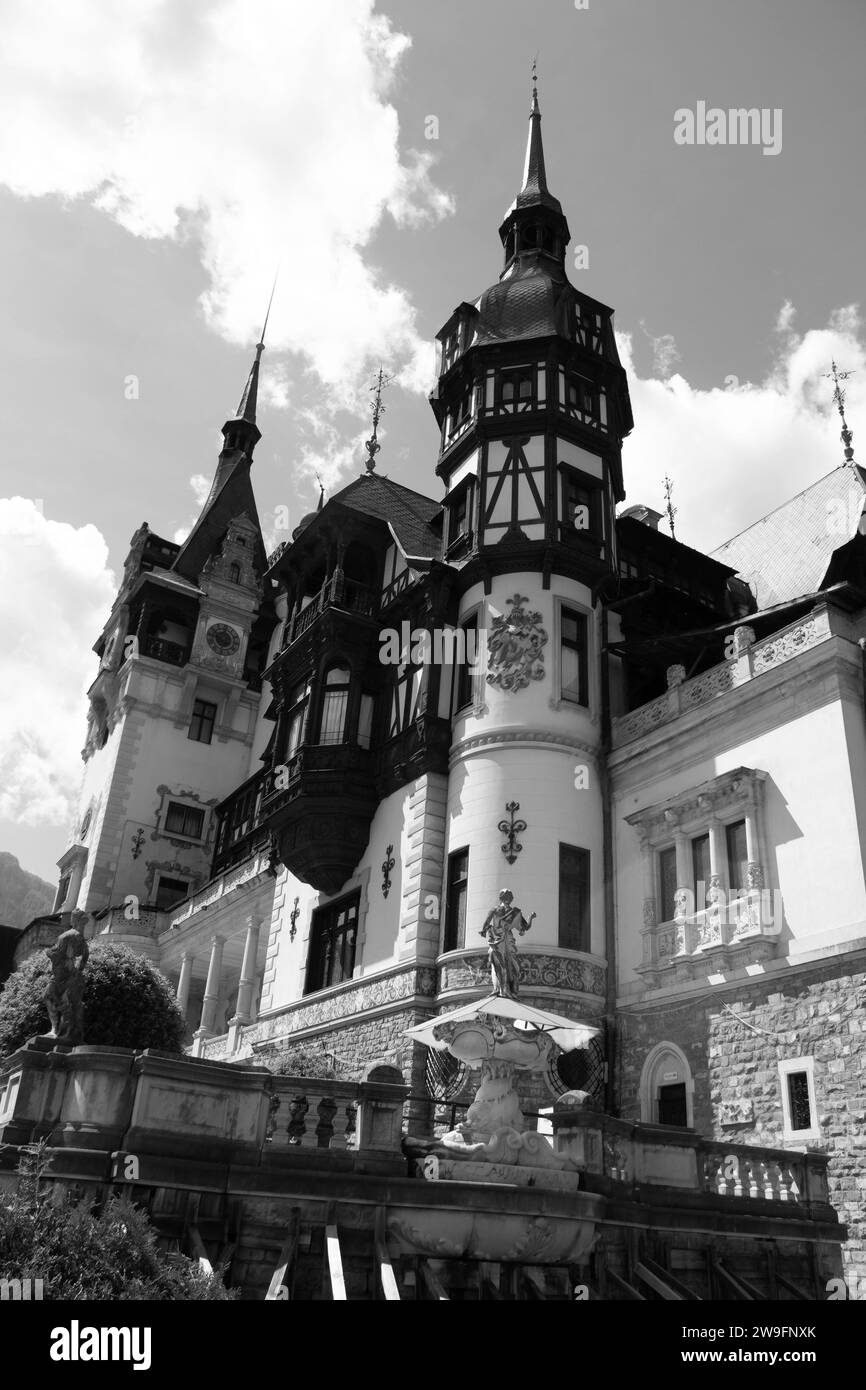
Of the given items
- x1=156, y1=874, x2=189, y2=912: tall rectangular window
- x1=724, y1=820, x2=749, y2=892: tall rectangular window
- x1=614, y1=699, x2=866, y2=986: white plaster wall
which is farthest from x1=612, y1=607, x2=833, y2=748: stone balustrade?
x1=156, y1=874, x2=189, y2=912: tall rectangular window

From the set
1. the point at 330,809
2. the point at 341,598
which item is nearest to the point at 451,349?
the point at 341,598

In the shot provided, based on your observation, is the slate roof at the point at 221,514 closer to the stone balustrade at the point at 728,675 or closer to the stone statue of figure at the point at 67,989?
the stone balustrade at the point at 728,675

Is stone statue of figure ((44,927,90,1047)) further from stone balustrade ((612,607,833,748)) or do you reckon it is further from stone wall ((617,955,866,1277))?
stone balustrade ((612,607,833,748))

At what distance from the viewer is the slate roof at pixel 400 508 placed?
1240 inches

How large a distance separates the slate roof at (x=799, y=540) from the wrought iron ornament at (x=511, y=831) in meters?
9.50

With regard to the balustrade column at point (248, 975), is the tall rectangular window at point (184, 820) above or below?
above

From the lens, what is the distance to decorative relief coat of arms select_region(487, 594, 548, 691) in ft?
85.4

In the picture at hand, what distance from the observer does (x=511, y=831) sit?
959 inches

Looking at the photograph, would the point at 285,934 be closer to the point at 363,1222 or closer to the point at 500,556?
the point at 500,556

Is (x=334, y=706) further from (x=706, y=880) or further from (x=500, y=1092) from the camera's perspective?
(x=500, y=1092)

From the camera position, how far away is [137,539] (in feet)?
199

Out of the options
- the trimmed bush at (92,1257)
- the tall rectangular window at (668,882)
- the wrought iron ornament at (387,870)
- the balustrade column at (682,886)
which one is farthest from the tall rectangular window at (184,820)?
the trimmed bush at (92,1257)

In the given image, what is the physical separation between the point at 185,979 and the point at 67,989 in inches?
1109

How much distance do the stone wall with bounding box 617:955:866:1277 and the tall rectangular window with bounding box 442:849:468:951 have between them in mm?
4467
